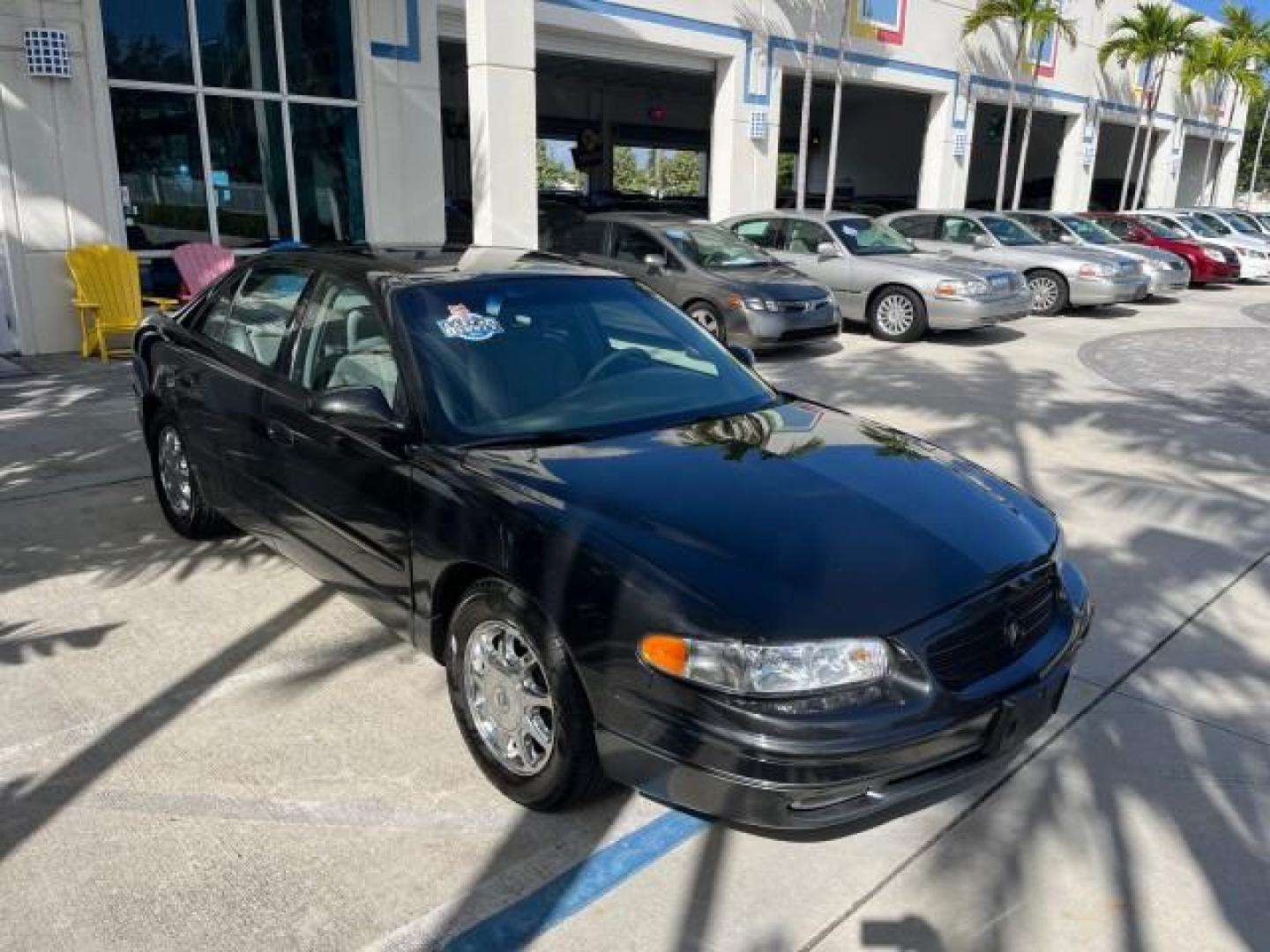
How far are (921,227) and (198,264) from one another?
9982 millimetres

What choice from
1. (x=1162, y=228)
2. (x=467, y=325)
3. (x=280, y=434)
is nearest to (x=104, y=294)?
(x=280, y=434)

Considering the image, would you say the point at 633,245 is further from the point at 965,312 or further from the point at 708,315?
the point at 965,312

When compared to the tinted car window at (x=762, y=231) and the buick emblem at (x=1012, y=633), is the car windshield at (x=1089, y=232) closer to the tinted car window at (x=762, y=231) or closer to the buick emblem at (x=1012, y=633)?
the tinted car window at (x=762, y=231)

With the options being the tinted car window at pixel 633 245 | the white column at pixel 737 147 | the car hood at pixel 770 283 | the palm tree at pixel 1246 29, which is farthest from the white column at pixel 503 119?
the palm tree at pixel 1246 29

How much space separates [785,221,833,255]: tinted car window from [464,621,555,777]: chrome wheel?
418 inches

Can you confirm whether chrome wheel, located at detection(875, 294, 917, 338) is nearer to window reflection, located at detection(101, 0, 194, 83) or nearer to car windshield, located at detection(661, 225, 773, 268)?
car windshield, located at detection(661, 225, 773, 268)

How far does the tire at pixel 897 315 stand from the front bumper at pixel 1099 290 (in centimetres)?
368

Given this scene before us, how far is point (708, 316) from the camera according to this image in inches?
423

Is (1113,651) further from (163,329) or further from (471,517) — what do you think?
(163,329)

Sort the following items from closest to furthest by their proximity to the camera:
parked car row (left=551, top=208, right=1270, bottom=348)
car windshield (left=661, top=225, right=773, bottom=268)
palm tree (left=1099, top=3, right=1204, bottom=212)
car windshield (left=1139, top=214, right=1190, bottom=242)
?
parked car row (left=551, top=208, right=1270, bottom=348), car windshield (left=661, top=225, right=773, bottom=268), car windshield (left=1139, top=214, right=1190, bottom=242), palm tree (left=1099, top=3, right=1204, bottom=212)

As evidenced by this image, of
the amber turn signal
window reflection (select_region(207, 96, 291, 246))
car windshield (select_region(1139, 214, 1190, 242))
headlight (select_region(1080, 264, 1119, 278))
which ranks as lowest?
headlight (select_region(1080, 264, 1119, 278))

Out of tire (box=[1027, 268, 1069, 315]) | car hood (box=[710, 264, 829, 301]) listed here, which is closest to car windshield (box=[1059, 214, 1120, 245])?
tire (box=[1027, 268, 1069, 315])

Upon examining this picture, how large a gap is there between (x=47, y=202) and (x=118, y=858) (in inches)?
360

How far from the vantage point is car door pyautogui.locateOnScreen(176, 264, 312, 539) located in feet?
13.7
